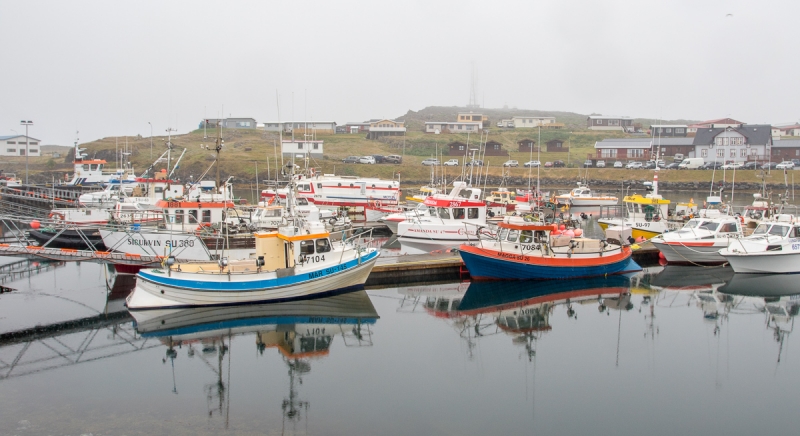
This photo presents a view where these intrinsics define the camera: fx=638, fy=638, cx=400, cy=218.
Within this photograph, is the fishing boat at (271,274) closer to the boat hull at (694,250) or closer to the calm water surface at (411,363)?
the calm water surface at (411,363)

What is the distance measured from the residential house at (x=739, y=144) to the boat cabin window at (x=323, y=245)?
67879 mm

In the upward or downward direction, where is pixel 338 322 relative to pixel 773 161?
downward

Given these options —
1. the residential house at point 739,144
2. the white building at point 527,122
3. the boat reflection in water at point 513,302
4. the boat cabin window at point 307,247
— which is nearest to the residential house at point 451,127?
the white building at point 527,122

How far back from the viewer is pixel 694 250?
26750 mm

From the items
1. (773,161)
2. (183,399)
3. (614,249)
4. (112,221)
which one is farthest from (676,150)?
(183,399)

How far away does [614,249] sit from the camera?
80.9ft

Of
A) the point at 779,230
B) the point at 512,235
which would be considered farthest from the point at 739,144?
the point at 512,235

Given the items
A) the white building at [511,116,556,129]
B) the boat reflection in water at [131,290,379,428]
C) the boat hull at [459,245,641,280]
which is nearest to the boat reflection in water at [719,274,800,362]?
the boat hull at [459,245,641,280]

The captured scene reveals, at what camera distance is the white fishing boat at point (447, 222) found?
1163 inches

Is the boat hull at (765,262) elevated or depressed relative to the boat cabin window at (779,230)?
depressed

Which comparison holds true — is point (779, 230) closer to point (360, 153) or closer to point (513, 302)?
point (513, 302)

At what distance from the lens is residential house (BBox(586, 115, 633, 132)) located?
372ft

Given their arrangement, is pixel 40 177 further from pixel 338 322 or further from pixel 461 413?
pixel 461 413

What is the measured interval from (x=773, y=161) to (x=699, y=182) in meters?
15.2
